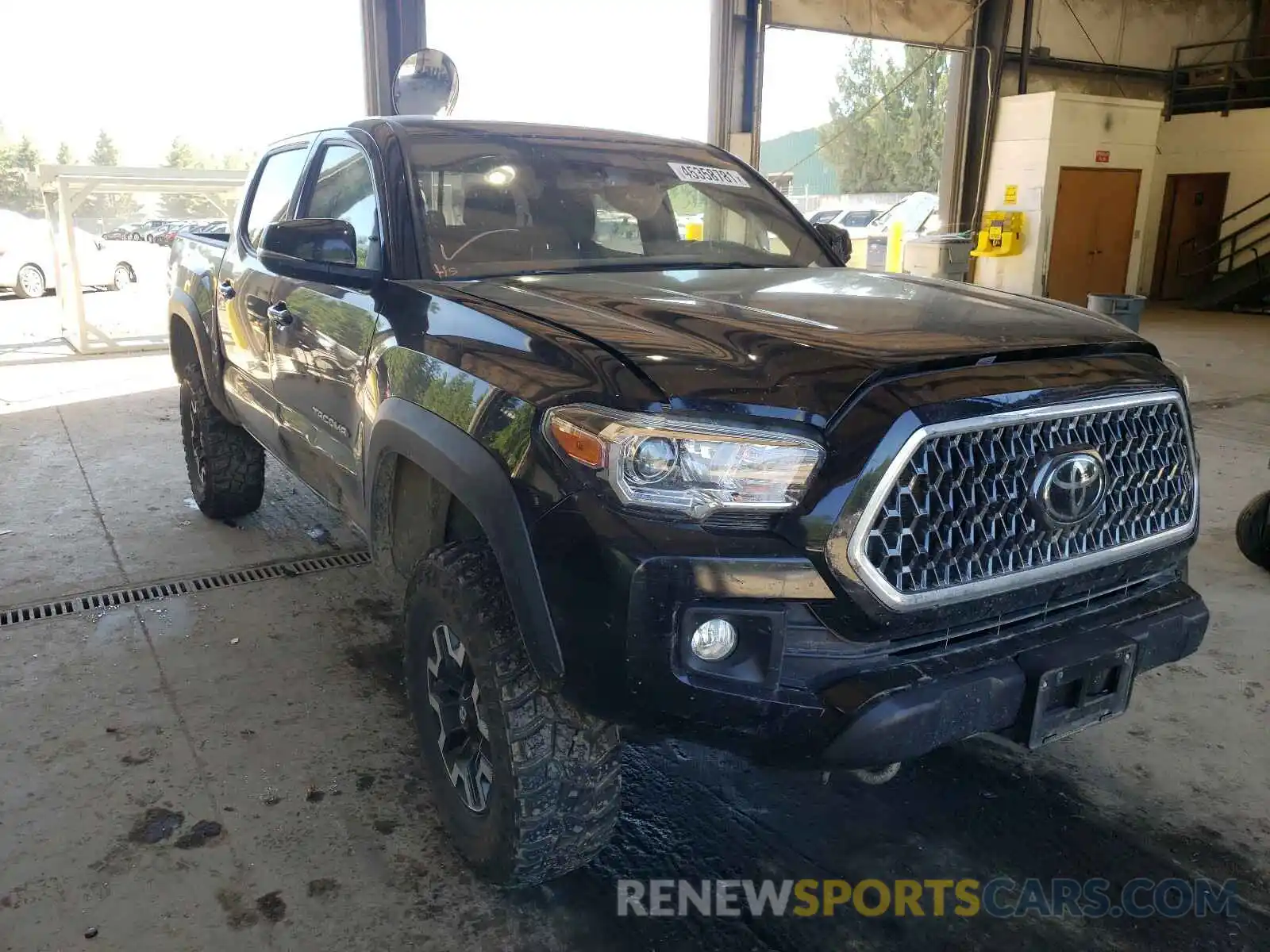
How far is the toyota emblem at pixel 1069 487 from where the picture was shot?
1771 mm

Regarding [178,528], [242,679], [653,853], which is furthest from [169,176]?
[653,853]

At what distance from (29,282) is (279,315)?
43.2 ft

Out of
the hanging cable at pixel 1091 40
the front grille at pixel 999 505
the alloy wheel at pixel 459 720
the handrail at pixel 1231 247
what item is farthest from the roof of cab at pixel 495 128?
the handrail at pixel 1231 247

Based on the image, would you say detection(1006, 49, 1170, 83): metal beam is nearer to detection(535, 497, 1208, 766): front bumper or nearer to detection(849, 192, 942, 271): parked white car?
detection(849, 192, 942, 271): parked white car

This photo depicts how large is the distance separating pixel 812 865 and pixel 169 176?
920 cm

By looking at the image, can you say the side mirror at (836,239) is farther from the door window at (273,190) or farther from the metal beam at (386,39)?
the metal beam at (386,39)

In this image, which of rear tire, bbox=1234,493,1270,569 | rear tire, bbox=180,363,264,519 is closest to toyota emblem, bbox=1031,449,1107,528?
rear tire, bbox=1234,493,1270,569

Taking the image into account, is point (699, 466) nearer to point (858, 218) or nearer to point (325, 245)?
point (325, 245)

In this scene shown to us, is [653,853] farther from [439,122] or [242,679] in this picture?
[439,122]

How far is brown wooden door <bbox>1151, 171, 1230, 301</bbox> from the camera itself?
57.6 ft

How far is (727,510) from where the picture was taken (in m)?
1.63

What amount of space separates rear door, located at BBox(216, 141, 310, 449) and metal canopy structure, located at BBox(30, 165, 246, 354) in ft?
20.3

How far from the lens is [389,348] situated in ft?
7.62

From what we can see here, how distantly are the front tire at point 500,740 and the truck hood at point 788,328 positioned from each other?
0.56 metres
